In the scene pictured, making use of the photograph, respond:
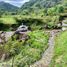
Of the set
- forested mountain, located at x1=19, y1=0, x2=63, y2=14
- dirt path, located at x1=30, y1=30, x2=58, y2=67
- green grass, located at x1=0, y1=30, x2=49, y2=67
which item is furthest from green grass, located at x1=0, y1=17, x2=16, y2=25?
green grass, located at x1=0, y1=30, x2=49, y2=67

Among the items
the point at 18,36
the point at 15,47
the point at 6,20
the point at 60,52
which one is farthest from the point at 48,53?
the point at 6,20

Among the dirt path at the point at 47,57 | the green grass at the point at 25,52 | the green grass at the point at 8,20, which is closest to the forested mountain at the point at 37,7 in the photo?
the green grass at the point at 8,20

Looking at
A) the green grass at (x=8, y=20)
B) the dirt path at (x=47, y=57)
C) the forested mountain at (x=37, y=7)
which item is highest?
the dirt path at (x=47, y=57)

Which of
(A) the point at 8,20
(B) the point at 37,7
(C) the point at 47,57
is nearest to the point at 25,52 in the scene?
(C) the point at 47,57

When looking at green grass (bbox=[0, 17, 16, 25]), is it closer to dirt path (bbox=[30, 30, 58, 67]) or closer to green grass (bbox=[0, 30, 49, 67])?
dirt path (bbox=[30, 30, 58, 67])

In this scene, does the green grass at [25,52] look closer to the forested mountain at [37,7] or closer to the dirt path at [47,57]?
the dirt path at [47,57]

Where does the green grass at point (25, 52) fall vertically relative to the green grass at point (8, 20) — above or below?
above

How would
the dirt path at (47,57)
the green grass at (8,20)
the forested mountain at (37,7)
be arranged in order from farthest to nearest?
the forested mountain at (37,7), the green grass at (8,20), the dirt path at (47,57)

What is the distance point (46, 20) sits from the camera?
29.1m

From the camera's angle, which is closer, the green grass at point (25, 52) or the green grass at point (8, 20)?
the green grass at point (25, 52)

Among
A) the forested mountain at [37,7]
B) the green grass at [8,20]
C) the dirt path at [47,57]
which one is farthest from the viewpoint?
the forested mountain at [37,7]

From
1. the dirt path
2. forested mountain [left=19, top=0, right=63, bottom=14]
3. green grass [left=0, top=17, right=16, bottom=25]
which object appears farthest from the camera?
forested mountain [left=19, top=0, right=63, bottom=14]

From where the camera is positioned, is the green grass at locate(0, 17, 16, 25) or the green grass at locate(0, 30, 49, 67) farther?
the green grass at locate(0, 17, 16, 25)

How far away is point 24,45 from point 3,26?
41.4 feet
